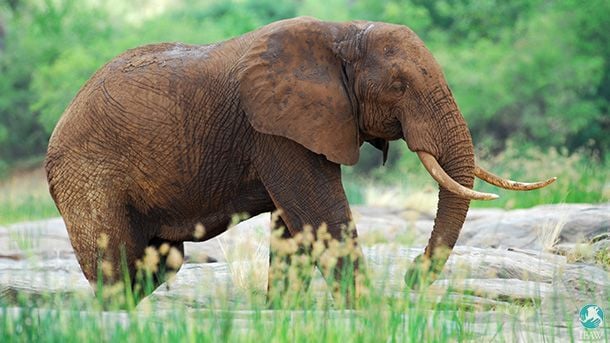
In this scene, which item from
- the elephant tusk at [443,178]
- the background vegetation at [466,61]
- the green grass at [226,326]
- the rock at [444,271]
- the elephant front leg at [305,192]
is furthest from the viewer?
the background vegetation at [466,61]

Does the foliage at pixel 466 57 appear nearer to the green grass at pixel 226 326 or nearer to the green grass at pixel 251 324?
the green grass at pixel 251 324

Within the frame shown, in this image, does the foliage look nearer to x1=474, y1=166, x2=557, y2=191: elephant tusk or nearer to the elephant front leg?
x1=474, y1=166, x2=557, y2=191: elephant tusk

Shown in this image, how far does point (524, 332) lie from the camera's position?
23.3ft

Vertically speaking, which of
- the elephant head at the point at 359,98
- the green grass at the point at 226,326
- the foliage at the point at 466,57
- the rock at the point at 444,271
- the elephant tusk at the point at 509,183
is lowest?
the green grass at the point at 226,326

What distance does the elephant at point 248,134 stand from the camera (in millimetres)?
8188

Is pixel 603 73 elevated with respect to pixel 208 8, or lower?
lower

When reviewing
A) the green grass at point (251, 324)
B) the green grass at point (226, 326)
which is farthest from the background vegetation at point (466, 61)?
the green grass at point (226, 326)

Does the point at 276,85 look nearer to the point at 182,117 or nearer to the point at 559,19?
the point at 182,117

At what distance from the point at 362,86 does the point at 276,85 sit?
1.86 ft

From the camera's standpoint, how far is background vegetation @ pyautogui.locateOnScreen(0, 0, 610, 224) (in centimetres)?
2927

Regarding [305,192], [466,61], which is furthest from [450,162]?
[466,61]

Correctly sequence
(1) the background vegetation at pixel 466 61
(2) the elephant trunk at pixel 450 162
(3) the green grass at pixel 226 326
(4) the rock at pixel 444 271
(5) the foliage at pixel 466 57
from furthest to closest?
(5) the foliage at pixel 466 57, (1) the background vegetation at pixel 466 61, (2) the elephant trunk at pixel 450 162, (4) the rock at pixel 444 271, (3) the green grass at pixel 226 326

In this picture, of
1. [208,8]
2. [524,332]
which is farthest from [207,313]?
[208,8]

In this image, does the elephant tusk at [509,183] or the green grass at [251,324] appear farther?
the elephant tusk at [509,183]
